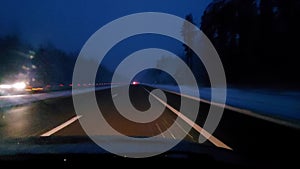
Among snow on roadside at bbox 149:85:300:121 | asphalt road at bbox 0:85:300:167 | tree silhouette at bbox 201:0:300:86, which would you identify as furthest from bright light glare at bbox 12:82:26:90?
tree silhouette at bbox 201:0:300:86

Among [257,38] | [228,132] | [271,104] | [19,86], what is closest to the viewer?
[228,132]

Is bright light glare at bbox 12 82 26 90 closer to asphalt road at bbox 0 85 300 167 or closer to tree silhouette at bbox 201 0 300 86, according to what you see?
asphalt road at bbox 0 85 300 167

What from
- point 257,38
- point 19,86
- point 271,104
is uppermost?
point 257,38

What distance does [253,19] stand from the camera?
2689 inches

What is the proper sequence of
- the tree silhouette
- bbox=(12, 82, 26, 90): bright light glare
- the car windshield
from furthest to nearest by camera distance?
the tree silhouette, bbox=(12, 82, 26, 90): bright light glare, the car windshield

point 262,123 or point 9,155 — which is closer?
point 9,155

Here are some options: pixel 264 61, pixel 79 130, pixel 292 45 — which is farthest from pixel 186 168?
pixel 264 61

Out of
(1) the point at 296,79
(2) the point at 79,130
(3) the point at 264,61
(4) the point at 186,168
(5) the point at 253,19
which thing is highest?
(5) the point at 253,19

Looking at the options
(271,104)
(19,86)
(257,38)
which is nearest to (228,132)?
(271,104)

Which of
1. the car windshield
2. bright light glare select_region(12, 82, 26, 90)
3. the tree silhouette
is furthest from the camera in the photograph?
the tree silhouette

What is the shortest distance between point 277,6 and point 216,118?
176ft

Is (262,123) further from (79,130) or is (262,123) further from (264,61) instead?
(264,61)

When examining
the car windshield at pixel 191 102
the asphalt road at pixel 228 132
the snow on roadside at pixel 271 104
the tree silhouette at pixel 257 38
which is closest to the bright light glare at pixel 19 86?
the car windshield at pixel 191 102

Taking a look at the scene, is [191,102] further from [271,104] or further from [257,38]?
[257,38]
